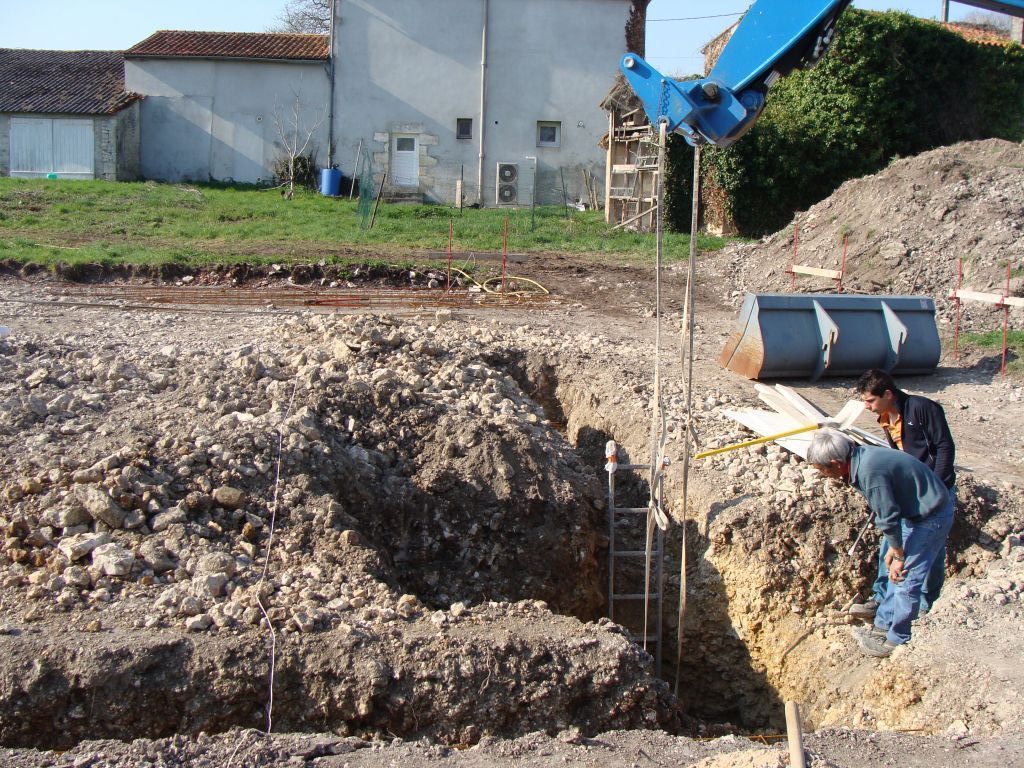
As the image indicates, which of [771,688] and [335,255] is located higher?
[335,255]

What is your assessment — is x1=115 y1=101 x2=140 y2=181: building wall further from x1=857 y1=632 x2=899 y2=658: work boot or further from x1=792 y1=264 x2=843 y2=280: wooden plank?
x1=857 y1=632 x2=899 y2=658: work boot

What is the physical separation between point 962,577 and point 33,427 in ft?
21.8

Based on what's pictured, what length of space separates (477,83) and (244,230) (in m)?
10.7

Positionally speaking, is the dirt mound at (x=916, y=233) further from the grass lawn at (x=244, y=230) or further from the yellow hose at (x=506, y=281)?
the yellow hose at (x=506, y=281)

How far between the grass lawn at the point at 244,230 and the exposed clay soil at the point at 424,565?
5.29 meters

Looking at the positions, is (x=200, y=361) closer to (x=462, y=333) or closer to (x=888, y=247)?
(x=462, y=333)

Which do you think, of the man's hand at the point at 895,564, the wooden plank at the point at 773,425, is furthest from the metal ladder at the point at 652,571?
the man's hand at the point at 895,564

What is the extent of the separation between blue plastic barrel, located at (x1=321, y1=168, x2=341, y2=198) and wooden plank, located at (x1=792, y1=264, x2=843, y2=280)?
13793 millimetres

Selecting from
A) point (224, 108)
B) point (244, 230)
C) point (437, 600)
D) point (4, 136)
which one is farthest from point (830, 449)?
point (4, 136)

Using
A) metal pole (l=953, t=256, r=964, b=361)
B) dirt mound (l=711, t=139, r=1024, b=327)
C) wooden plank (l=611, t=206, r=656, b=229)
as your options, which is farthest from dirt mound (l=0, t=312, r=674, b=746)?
wooden plank (l=611, t=206, r=656, b=229)

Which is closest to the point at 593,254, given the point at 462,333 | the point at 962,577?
the point at 462,333

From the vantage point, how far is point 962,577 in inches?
257

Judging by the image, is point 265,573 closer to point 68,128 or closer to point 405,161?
point 405,161

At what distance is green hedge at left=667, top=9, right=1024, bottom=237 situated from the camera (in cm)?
2086
